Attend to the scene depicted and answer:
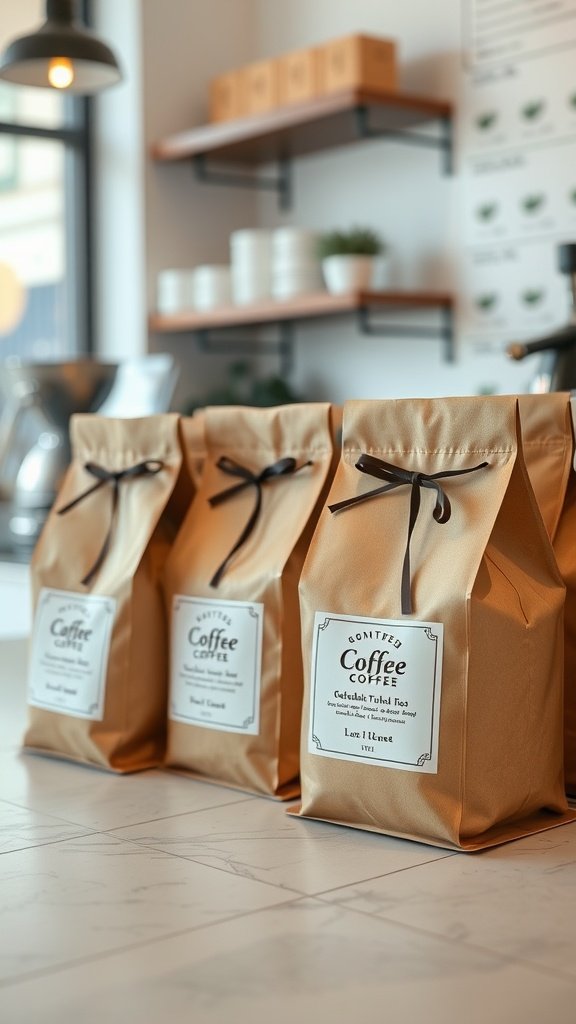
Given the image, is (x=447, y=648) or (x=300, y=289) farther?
(x=300, y=289)

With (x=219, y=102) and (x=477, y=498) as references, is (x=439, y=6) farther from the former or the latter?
(x=477, y=498)

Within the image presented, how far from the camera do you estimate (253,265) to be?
3.19m

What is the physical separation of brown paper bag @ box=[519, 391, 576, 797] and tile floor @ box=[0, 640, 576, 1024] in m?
0.13

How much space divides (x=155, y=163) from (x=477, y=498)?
9.53 feet

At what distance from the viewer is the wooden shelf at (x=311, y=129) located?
9.52 ft

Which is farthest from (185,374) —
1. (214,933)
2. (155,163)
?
(214,933)

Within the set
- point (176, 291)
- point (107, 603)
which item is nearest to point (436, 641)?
point (107, 603)

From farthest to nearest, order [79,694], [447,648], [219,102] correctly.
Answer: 1. [219,102]
2. [79,694]
3. [447,648]

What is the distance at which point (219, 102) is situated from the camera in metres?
3.40

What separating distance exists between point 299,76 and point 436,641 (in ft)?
8.19

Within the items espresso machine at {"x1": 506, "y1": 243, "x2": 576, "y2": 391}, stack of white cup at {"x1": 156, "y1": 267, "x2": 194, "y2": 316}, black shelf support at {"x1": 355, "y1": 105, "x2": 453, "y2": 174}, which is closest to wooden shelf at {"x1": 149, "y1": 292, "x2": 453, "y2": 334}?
stack of white cup at {"x1": 156, "y1": 267, "x2": 194, "y2": 316}

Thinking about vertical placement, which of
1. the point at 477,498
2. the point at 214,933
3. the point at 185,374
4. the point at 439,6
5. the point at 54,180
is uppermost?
the point at 439,6

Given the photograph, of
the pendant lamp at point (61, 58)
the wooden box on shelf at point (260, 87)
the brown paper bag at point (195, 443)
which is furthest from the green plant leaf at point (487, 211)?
the brown paper bag at point (195, 443)

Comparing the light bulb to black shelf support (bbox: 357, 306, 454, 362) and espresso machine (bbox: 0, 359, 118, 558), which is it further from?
black shelf support (bbox: 357, 306, 454, 362)
